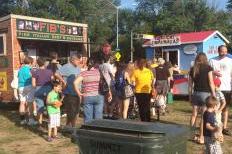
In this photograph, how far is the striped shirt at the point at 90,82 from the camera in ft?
27.6

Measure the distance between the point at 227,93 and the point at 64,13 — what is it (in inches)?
1903

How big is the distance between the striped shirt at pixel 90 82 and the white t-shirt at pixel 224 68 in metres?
2.40

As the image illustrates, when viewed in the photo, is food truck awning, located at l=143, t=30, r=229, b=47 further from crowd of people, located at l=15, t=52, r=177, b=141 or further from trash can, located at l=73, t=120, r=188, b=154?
trash can, located at l=73, t=120, r=188, b=154

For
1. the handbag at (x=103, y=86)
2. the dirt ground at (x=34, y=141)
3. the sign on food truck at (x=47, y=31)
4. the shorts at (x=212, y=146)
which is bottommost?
the dirt ground at (x=34, y=141)

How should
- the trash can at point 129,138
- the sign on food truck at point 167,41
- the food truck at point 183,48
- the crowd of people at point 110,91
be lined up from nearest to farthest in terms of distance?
1. the trash can at point 129,138
2. the crowd of people at point 110,91
3. the food truck at point 183,48
4. the sign on food truck at point 167,41

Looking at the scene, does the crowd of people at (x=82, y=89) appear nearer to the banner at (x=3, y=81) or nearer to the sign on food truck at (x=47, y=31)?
the sign on food truck at (x=47, y=31)

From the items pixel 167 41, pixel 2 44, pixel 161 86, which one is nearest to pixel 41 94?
pixel 161 86

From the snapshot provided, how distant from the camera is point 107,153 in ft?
12.8

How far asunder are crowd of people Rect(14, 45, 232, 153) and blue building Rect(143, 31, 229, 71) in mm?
6939

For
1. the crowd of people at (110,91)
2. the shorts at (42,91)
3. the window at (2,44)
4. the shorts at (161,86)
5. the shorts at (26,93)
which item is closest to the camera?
the crowd of people at (110,91)

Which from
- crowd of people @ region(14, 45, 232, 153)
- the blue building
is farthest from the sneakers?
the blue building

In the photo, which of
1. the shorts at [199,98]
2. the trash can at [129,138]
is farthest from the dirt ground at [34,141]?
the trash can at [129,138]

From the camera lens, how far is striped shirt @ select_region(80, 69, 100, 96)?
331 inches

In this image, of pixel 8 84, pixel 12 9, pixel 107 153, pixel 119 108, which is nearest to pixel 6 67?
pixel 8 84
